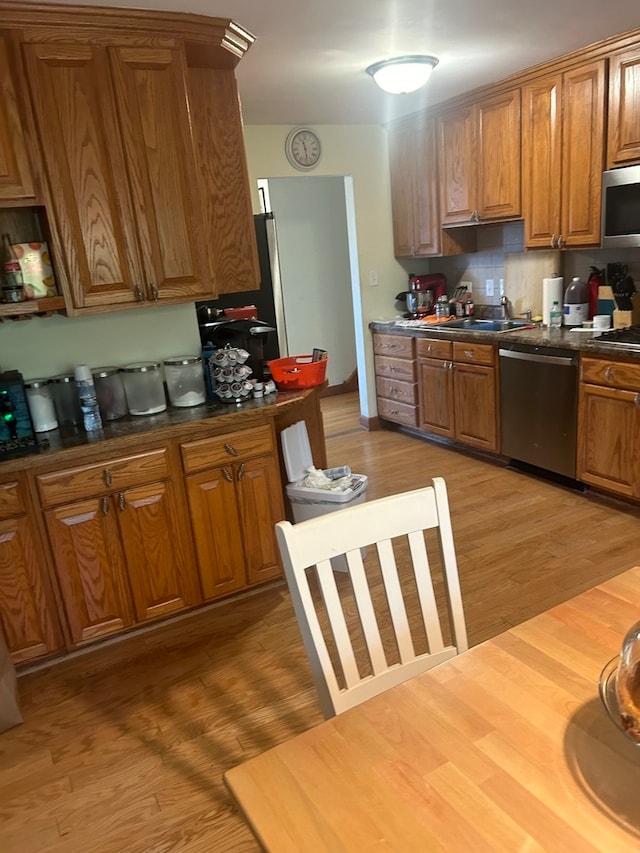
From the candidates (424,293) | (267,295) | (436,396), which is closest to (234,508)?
(436,396)

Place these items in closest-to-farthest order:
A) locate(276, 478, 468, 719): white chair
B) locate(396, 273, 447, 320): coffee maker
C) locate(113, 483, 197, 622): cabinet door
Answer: locate(276, 478, 468, 719): white chair
locate(113, 483, 197, 622): cabinet door
locate(396, 273, 447, 320): coffee maker

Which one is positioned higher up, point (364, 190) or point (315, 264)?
point (364, 190)

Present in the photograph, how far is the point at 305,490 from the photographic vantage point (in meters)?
2.94

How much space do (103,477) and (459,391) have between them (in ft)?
8.76

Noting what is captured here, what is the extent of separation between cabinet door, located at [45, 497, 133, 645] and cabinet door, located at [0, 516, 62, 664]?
0.07 metres

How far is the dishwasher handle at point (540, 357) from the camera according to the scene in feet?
11.2

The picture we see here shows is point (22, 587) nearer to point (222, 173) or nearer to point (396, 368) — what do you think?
point (222, 173)

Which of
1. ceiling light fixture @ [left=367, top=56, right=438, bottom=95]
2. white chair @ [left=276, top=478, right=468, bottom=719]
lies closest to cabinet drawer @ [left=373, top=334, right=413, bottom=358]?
ceiling light fixture @ [left=367, top=56, right=438, bottom=95]

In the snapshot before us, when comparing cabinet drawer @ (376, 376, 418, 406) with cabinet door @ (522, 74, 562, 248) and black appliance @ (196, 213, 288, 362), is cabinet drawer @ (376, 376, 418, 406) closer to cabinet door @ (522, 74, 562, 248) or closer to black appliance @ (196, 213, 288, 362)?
black appliance @ (196, 213, 288, 362)

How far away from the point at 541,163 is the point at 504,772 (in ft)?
11.8

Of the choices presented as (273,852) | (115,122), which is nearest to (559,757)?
(273,852)

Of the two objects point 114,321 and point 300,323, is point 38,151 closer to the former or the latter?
point 114,321

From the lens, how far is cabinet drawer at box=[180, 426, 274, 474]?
2.53 meters

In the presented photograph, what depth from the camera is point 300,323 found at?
20.6 ft
